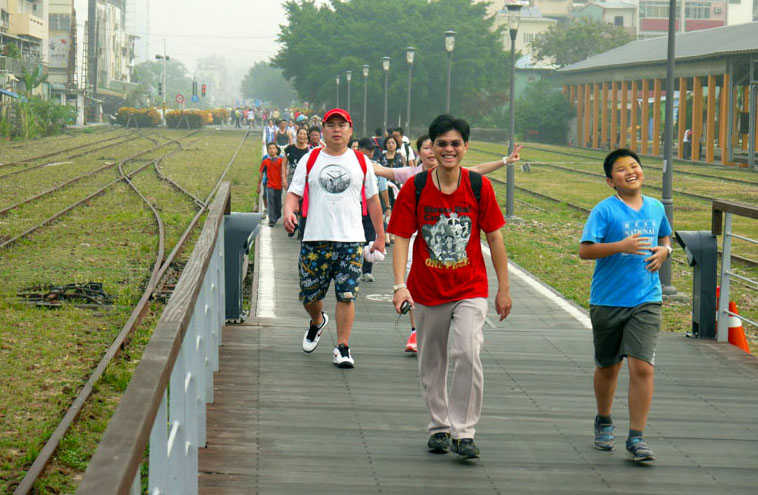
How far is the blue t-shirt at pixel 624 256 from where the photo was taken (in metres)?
5.70

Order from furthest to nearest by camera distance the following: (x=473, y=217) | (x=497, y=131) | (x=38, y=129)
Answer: (x=497, y=131) → (x=38, y=129) → (x=473, y=217)

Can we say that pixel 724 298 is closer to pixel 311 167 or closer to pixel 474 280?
pixel 311 167

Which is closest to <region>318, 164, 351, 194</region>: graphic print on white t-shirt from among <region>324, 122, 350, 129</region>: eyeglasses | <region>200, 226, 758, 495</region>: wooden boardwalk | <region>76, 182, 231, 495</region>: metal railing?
<region>324, 122, 350, 129</region>: eyeglasses

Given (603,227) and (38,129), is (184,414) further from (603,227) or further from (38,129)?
(38,129)

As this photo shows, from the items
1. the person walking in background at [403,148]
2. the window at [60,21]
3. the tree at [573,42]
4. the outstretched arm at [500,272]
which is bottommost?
the outstretched arm at [500,272]

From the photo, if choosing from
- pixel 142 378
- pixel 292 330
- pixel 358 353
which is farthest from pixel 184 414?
pixel 292 330

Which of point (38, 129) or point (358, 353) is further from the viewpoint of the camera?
point (38, 129)

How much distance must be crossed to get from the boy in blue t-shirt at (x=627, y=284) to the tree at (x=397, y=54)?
65.8 meters

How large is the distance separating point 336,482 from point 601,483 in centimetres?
117

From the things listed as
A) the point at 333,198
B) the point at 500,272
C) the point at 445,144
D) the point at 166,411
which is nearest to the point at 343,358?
the point at 333,198

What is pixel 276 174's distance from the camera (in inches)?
698

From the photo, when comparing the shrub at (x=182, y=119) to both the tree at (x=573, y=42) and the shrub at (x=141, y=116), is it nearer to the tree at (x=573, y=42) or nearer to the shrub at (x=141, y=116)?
the shrub at (x=141, y=116)

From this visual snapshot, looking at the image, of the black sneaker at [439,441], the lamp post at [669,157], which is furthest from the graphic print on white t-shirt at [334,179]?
the lamp post at [669,157]

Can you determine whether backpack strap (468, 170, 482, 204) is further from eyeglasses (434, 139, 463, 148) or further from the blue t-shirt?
the blue t-shirt
